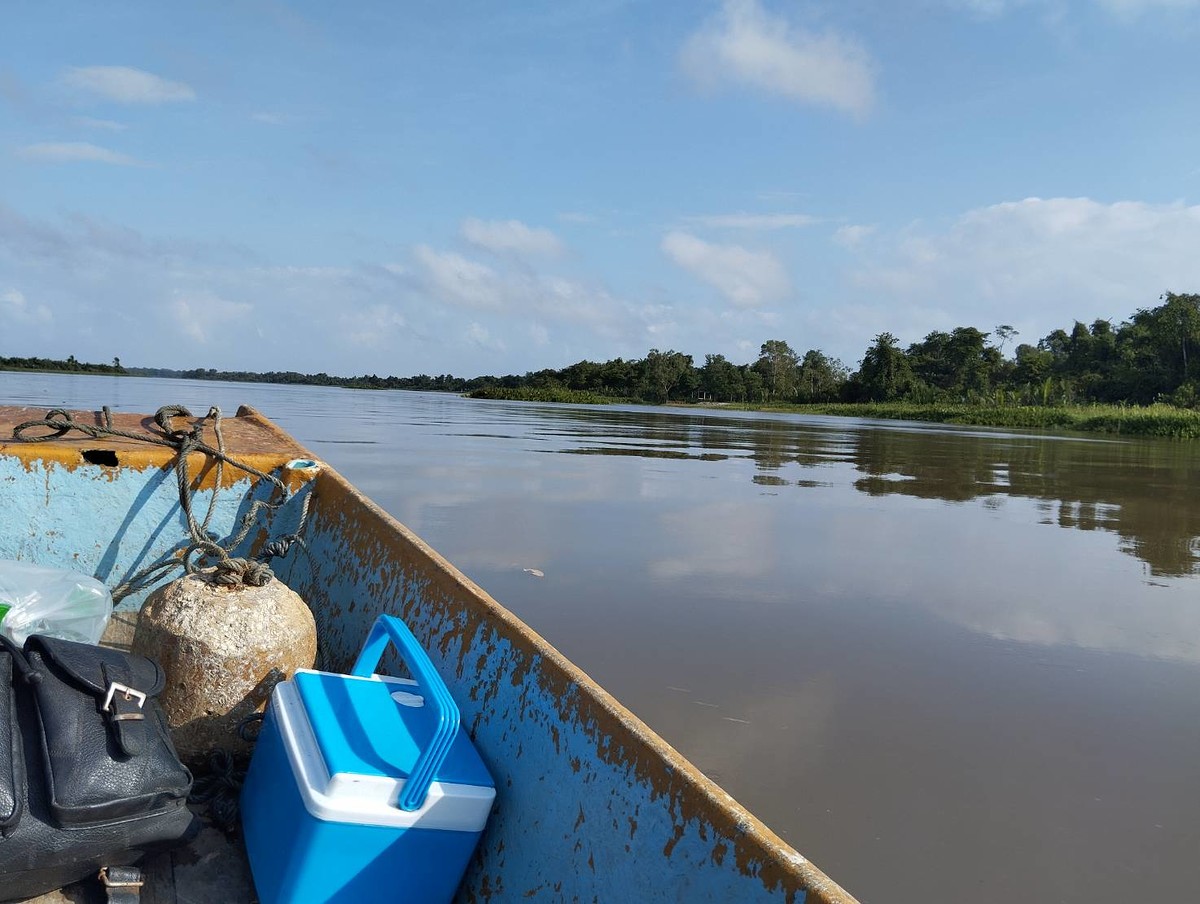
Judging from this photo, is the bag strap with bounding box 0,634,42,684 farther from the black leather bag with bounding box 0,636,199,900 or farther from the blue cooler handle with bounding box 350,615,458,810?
the blue cooler handle with bounding box 350,615,458,810

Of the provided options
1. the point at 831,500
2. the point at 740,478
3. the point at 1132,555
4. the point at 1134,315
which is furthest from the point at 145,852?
the point at 1134,315

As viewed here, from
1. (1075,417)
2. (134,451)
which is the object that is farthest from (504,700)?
(1075,417)

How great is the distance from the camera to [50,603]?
273cm

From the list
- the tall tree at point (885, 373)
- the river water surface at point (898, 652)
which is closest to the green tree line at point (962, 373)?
the tall tree at point (885, 373)

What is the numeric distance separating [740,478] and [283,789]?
12.8 meters

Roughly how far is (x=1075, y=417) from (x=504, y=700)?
49.1 meters

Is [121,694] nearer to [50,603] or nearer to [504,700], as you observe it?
[504,700]

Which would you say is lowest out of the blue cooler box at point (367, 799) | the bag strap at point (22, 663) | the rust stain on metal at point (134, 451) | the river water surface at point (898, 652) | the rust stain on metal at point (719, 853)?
the river water surface at point (898, 652)

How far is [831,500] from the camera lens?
11703 millimetres

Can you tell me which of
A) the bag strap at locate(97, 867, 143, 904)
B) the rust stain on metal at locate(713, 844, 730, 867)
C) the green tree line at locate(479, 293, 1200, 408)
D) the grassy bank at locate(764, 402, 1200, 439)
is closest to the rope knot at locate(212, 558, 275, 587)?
the bag strap at locate(97, 867, 143, 904)

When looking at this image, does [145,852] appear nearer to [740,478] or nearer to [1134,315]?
[740,478]

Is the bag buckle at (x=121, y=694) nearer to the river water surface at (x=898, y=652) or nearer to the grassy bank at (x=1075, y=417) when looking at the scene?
the river water surface at (x=898, y=652)

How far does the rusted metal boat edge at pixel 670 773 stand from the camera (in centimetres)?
123

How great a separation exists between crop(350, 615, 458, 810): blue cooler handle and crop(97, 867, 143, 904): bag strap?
59 centimetres
